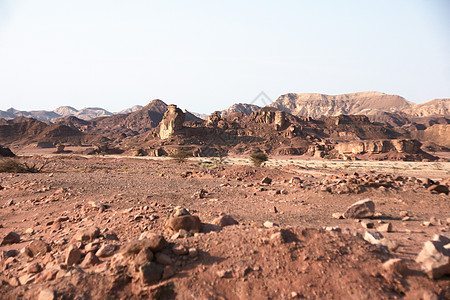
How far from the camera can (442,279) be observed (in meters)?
3.05

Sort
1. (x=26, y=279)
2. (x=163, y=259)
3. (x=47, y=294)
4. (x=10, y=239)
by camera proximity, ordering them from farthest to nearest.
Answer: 1. (x=10, y=239)
2. (x=26, y=279)
3. (x=163, y=259)
4. (x=47, y=294)

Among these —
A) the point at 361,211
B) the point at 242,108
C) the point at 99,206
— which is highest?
the point at 242,108

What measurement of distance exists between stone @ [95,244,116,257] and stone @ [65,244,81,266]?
9.5 inches

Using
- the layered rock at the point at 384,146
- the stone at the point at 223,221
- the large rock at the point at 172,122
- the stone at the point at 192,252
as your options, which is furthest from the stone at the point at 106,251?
the large rock at the point at 172,122

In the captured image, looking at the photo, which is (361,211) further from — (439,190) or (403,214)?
(439,190)

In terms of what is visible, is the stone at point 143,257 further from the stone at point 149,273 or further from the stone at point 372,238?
the stone at point 372,238

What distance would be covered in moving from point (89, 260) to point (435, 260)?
14.4 feet

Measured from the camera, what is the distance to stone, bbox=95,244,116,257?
3816 millimetres

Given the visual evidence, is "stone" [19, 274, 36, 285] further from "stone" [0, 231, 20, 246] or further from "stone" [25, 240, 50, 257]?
"stone" [0, 231, 20, 246]

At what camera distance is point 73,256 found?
375 centimetres

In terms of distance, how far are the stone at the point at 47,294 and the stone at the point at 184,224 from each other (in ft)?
6.01

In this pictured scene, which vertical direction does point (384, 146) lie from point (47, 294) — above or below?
above

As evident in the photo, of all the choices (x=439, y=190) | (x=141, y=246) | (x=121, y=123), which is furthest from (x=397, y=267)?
(x=121, y=123)

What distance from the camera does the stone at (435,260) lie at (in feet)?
9.99
